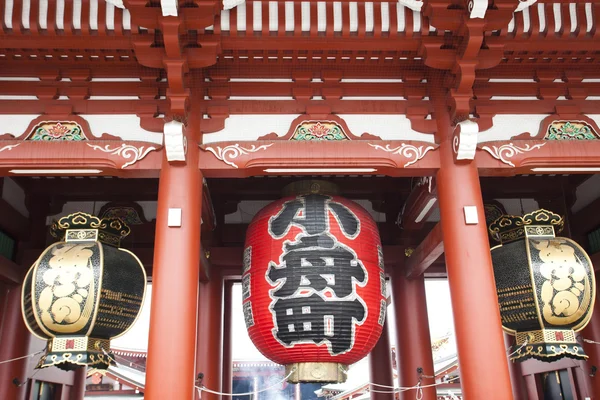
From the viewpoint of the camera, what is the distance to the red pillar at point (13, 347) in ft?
21.8

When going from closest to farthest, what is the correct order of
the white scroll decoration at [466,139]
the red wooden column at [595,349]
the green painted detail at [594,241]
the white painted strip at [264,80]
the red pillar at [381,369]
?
the white scroll decoration at [466,139] < the white painted strip at [264,80] < the red wooden column at [595,349] < the green painted detail at [594,241] < the red pillar at [381,369]

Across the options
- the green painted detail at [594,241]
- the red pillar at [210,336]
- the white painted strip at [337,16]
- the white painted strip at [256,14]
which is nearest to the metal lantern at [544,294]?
the green painted detail at [594,241]

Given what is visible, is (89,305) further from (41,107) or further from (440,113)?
Answer: (440,113)

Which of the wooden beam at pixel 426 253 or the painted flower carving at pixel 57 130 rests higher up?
the painted flower carving at pixel 57 130

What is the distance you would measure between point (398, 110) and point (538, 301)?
2.17 meters

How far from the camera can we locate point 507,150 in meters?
4.94

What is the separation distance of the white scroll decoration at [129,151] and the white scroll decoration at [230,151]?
1.75ft

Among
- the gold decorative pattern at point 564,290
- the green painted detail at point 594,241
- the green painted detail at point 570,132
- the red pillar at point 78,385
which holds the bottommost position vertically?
the red pillar at point 78,385

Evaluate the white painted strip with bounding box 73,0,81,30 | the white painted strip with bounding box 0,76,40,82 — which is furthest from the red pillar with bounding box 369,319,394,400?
the white painted strip with bounding box 73,0,81,30

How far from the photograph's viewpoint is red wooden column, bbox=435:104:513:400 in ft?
13.9

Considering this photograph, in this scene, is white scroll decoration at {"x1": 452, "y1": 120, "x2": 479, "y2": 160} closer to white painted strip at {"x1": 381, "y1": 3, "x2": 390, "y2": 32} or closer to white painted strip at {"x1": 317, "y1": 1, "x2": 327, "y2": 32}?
white painted strip at {"x1": 381, "y1": 3, "x2": 390, "y2": 32}

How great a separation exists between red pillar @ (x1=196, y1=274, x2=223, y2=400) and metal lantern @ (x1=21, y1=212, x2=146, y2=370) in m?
1.69

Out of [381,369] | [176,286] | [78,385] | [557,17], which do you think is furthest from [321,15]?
[78,385]

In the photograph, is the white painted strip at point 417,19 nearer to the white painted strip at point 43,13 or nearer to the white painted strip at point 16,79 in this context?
the white painted strip at point 43,13
